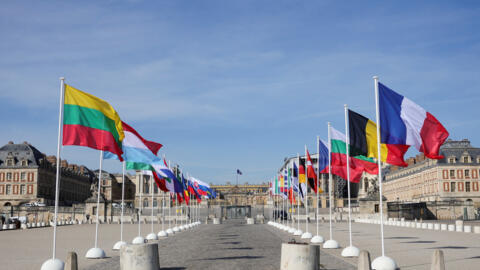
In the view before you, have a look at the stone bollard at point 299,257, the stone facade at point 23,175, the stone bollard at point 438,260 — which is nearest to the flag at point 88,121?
the stone bollard at point 299,257

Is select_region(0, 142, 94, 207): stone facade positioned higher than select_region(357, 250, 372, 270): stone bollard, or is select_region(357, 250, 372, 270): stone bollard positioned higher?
select_region(0, 142, 94, 207): stone facade

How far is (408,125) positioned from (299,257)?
6.49 meters

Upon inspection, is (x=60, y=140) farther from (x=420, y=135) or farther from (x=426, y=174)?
(x=426, y=174)

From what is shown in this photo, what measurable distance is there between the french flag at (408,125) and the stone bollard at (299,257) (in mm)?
5680

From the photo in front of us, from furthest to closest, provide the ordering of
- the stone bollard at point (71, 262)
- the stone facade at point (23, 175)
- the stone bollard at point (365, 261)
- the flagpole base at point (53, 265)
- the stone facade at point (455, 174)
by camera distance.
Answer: the stone facade at point (23, 175) → the stone facade at point (455, 174) → the flagpole base at point (53, 265) → the stone bollard at point (365, 261) → the stone bollard at point (71, 262)

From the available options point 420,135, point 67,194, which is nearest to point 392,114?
point 420,135

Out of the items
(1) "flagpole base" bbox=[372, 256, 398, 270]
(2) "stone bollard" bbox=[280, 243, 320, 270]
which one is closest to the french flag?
(1) "flagpole base" bbox=[372, 256, 398, 270]

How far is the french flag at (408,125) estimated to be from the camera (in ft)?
57.6

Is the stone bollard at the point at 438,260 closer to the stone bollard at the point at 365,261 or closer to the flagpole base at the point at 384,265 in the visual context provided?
the stone bollard at the point at 365,261

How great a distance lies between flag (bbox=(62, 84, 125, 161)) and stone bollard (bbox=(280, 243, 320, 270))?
303 inches

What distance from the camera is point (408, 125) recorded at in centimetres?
1794

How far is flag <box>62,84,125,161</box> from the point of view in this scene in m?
17.7

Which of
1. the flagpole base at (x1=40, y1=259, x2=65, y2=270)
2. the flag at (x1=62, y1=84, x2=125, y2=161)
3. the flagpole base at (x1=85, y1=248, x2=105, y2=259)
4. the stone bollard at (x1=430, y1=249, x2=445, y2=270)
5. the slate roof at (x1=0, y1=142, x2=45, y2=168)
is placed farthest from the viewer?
the slate roof at (x1=0, y1=142, x2=45, y2=168)

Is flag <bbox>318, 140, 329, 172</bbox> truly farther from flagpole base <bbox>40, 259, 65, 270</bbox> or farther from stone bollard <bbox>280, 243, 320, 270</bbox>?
flagpole base <bbox>40, 259, 65, 270</bbox>
